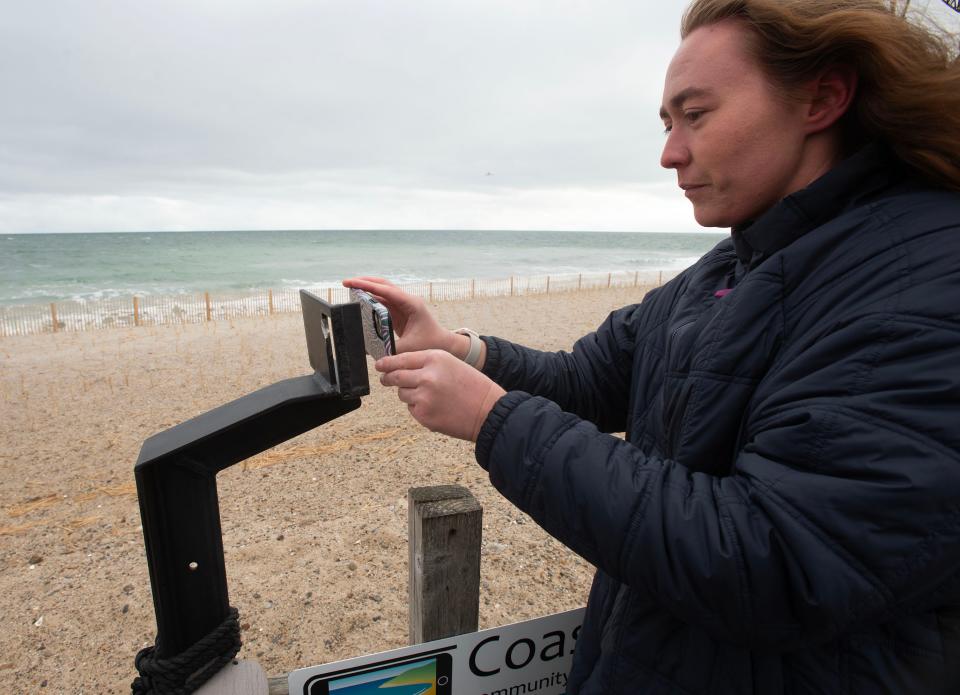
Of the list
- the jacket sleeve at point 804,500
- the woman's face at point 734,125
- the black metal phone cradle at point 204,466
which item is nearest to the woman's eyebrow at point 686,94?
the woman's face at point 734,125

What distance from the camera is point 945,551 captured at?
75cm

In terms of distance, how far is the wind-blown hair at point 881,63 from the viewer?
3.18 ft

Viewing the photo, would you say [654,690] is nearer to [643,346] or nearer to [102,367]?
[643,346]

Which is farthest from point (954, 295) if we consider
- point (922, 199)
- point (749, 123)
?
point (749, 123)

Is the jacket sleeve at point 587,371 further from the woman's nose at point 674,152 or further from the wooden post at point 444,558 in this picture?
the woman's nose at point 674,152

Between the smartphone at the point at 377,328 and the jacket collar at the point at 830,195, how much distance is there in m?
0.75

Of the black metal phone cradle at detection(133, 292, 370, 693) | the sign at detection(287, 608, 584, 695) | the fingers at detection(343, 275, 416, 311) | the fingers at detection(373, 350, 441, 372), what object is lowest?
the sign at detection(287, 608, 584, 695)

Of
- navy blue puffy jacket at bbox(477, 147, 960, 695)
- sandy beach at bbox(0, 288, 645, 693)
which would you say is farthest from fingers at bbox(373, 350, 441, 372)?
sandy beach at bbox(0, 288, 645, 693)

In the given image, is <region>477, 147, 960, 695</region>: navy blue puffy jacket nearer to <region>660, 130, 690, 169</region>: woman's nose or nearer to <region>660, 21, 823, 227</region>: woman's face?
<region>660, 21, 823, 227</region>: woman's face

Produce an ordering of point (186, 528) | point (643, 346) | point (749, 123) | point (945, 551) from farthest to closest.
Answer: point (643, 346), point (186, 528), point (749, 123), point (945, 551)

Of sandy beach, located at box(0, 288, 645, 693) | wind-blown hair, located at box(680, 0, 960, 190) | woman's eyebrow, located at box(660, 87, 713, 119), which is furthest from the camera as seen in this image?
sandy beach, located at box(0, 288, 645, 693)

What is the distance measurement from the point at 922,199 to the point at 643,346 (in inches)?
26.8

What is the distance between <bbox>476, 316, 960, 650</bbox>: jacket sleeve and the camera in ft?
2.40

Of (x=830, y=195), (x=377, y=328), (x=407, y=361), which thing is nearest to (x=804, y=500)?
(x=830, y=195)
